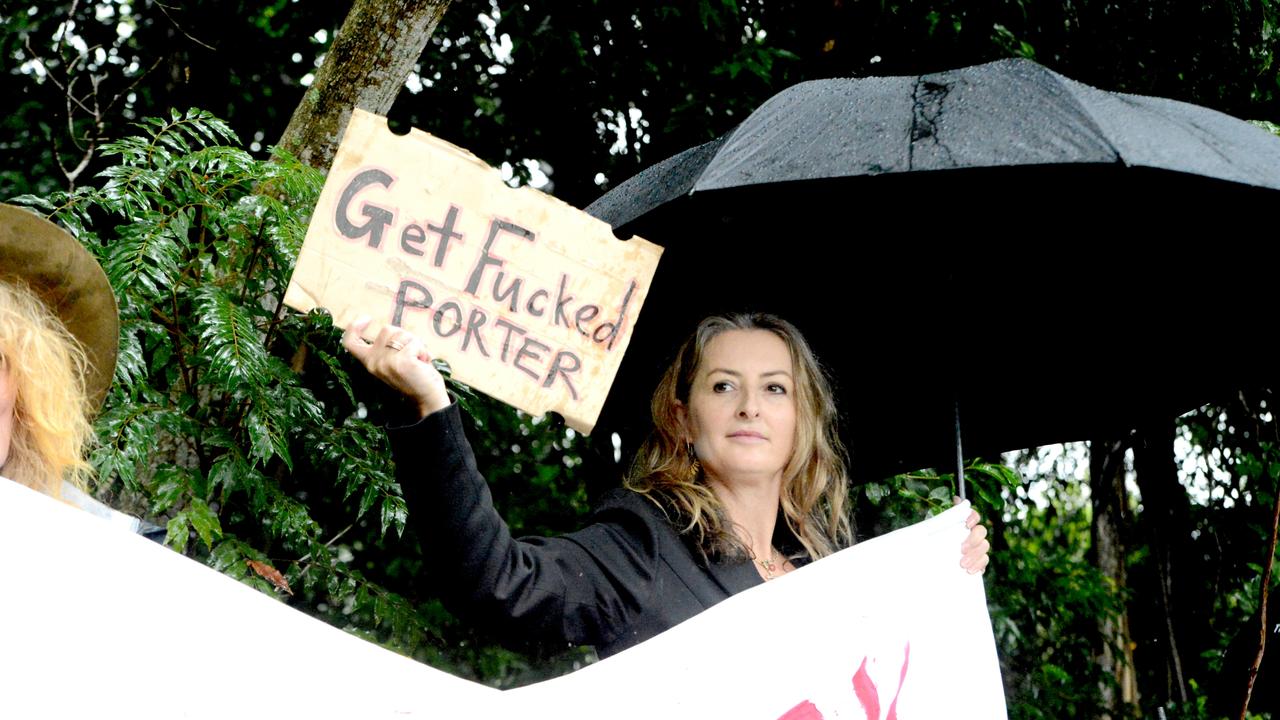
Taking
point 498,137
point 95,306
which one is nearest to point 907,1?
point 498,137

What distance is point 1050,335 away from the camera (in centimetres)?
293

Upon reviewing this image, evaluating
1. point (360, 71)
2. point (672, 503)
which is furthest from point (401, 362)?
point (360, 71)

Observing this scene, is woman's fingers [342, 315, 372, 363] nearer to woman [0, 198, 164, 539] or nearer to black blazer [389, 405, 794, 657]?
black blazer [389, 405, 794, 657]

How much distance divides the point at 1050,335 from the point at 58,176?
351cm

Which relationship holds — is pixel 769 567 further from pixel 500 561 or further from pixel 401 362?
pixel 401 362

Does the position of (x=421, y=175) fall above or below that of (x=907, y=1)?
below

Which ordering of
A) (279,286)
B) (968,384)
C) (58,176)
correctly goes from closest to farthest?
(279,286), (968,384), (58,176)

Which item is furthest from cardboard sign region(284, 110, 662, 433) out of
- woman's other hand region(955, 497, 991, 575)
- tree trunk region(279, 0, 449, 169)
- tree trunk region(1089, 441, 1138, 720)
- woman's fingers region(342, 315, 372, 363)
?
tree trunk region(1089, 441, 1138, 720)

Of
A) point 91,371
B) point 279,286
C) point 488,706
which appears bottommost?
point 488,706

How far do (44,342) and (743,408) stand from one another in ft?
4.12

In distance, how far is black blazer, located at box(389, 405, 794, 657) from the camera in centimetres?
183

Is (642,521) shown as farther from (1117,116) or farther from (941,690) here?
(1117,116)

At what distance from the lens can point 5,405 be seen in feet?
5.78

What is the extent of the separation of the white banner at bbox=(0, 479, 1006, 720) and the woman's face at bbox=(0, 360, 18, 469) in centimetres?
18
